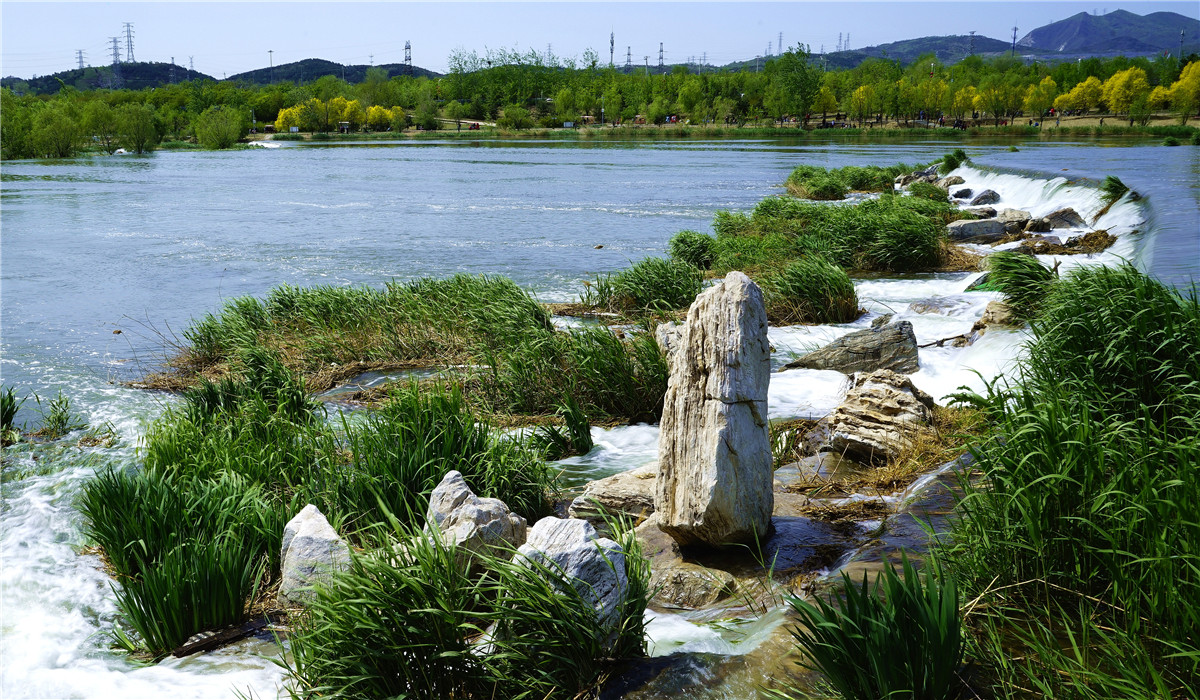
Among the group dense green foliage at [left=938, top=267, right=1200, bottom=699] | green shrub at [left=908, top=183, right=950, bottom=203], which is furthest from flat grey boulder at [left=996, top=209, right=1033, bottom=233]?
dense green foliage at [left=938, top=267, right=1200, bottom=699]

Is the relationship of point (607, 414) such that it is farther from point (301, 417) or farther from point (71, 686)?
point (71, 686)

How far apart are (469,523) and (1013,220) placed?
65.7ft

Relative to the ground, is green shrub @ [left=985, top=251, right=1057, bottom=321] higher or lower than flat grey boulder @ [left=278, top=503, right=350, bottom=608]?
higher

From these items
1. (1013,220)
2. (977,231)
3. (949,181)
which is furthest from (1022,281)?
(949,181)

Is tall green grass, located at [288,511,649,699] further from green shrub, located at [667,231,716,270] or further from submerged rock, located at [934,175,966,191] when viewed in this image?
submerged rock, located at [934,175,966,191]

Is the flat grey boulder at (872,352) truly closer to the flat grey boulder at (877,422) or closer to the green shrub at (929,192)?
the flat grey boulder at (877,422)

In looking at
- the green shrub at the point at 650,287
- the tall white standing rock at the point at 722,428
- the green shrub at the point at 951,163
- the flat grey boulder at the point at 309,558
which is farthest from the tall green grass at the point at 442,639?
the green shrub at the point at 951,163

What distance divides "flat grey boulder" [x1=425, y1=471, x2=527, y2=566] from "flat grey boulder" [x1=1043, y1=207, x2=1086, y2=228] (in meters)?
19.7

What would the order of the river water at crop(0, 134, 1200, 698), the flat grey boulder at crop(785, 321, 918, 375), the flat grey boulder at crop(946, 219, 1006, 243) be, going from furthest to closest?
the flat grey boulder at crop(946, 219, 1006, 243), the flat grey boulder at crop(785, 321, 918, 375), the river water at crop(0, 134, 1200, 698)

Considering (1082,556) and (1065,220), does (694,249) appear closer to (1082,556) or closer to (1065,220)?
(1065,220)

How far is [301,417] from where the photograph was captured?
866cm

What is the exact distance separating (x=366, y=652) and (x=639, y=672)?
1347 millimetres

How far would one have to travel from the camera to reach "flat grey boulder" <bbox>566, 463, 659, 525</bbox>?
6305 millimetres

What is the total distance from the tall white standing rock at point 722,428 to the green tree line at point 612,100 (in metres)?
89.5
